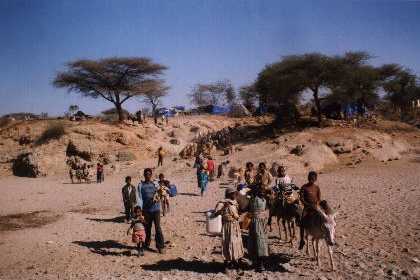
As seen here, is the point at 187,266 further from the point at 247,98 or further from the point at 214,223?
Result: the point at 247,98

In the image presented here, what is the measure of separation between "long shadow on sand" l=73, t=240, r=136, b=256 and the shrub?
25564 mm

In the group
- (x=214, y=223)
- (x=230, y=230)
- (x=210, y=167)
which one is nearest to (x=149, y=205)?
(x=214, y=223)

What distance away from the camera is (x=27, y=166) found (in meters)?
31.2

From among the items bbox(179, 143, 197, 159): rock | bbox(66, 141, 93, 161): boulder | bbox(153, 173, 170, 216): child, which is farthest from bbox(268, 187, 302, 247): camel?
bbox(66, 141, 93, 161): boulder

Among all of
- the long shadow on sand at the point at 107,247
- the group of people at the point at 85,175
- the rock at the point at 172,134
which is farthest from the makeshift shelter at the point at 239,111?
the long shadow on sand at the point at 107,247

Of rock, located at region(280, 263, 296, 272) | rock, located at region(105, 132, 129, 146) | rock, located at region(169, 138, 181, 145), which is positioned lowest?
rock, located at region(280, 263, 296, 272)

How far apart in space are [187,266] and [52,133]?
29615 millimetres

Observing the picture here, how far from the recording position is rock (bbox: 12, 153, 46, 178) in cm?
3049

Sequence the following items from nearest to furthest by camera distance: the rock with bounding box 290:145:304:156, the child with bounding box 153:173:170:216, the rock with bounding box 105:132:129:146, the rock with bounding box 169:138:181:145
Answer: the child with bounding box 153:173:170:216, the rock with bounding box 290:145:304:156, the rock with bounding box 105:132:129:146, the rock with bounding box 169:138:181:145

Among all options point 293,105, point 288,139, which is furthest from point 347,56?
point 288,139

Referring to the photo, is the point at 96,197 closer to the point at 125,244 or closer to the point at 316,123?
the point at 125,244

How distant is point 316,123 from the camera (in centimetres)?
3047

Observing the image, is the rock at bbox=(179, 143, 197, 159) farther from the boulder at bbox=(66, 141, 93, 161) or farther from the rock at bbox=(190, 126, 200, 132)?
the rock at bbox=(190, 126, 200, 132)

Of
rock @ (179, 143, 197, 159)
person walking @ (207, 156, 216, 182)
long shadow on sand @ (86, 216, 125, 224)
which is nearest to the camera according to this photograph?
long shadow on sand @ (86, 216, 125, 224)
